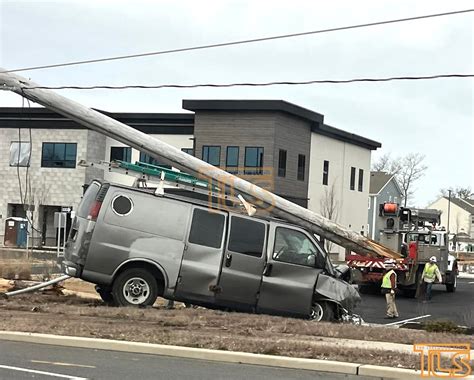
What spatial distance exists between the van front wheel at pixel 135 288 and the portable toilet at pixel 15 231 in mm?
32884

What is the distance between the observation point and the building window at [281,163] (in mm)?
42094

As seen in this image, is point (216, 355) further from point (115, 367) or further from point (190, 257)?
point (190, 257)

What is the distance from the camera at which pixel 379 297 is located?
24.3 metres

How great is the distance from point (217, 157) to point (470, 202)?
83.6 metres

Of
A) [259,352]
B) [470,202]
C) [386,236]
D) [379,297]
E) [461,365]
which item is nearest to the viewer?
[461,365]

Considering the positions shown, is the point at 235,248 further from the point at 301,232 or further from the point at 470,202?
the point at 470,202

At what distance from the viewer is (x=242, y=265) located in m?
12.9

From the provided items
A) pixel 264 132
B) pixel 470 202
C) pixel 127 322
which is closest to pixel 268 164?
pixel 264 132

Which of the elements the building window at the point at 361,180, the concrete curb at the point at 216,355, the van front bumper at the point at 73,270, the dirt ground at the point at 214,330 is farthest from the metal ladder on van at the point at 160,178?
the building window at the point at 361,180

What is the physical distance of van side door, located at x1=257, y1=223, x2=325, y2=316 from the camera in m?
13.0

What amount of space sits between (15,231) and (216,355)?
1494 inches

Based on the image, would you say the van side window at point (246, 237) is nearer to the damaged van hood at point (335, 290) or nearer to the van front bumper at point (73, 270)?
the damaged van hood at point (335, 290)

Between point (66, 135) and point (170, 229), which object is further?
point (66, 135)

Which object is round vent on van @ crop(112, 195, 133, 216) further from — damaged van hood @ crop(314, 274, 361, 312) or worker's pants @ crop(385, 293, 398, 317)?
worker's pants @ crop(385, 293, 398, 317)
